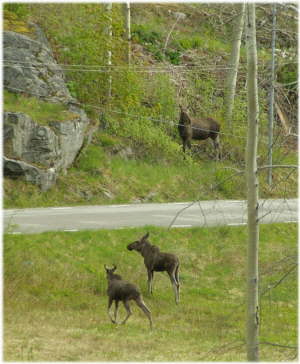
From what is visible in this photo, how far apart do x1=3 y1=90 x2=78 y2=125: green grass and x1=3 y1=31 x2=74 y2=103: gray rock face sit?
358mm

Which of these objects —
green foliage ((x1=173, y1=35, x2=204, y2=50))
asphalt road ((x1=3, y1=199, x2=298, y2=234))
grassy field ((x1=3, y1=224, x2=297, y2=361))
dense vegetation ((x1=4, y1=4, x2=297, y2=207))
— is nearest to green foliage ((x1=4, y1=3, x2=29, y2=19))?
dense vegetation ((x1=4, y1=4, x2=297, y2=207))

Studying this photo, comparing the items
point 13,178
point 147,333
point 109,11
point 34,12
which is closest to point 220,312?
point 147,333

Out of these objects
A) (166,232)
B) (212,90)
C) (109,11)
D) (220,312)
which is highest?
(109,11)

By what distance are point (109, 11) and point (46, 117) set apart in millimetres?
→ 5353

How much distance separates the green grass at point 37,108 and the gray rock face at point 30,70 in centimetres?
36

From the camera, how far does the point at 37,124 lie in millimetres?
26562

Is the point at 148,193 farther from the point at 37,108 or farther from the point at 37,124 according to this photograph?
the point at 37,108

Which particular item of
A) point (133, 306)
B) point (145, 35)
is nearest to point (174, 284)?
point (133, 306)

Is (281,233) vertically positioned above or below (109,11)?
below

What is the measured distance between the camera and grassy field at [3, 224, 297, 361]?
14.7 metres

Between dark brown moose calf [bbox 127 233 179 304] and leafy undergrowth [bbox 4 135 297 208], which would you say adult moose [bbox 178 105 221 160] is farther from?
dark brown moose calf [bbox 127 233 179 304]

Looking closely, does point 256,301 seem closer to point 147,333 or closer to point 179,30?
point 147,333

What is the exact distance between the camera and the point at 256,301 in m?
10.5

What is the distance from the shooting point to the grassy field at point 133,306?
14656mm
